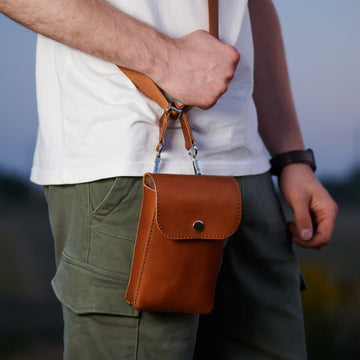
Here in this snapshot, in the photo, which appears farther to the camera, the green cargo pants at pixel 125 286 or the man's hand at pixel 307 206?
the man's hand at pixel 307 206

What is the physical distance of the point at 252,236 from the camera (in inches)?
41.8

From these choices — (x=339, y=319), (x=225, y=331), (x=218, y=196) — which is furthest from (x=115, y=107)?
(x=339, y=319)

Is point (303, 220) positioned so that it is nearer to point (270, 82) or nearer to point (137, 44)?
point (270, 82)

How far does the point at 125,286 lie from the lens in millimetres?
863

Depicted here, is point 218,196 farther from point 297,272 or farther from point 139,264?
point 297,272

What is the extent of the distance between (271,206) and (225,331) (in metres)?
0.32

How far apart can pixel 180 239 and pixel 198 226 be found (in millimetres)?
39

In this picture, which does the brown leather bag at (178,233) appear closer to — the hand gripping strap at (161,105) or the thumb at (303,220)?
the hand gripping strap at (161,105)

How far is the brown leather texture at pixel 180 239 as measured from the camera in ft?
2.61

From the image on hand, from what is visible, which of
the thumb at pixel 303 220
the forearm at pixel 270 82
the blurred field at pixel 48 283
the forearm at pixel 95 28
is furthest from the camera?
the blurred field at pixel 48 283

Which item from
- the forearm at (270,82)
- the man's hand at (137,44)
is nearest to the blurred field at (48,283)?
the forearm at (270,82)

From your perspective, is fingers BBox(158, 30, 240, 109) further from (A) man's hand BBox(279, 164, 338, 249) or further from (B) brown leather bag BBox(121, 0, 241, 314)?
(A) man's hand BBox(279, 164, 338, 249)

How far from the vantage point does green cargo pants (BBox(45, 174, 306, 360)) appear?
86 cm

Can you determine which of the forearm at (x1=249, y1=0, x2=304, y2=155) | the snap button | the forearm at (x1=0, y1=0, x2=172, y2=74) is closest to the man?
the forearm at (x1=0, y1=0, x2=172, y2=74)
